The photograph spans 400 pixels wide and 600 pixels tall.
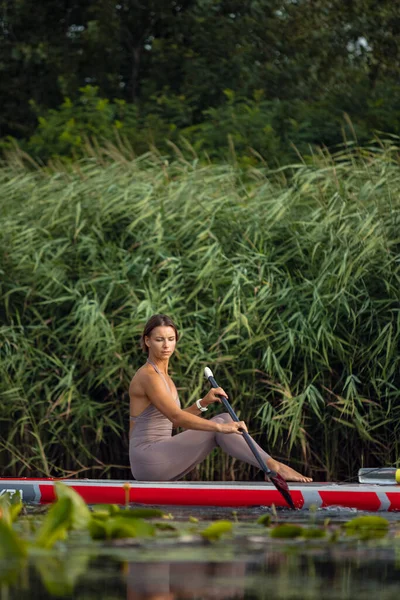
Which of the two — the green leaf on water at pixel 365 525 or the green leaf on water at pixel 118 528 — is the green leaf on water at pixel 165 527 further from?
Answer: the green leaf on water at pixel 365 525

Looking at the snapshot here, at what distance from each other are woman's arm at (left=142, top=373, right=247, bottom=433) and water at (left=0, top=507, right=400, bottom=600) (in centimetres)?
144

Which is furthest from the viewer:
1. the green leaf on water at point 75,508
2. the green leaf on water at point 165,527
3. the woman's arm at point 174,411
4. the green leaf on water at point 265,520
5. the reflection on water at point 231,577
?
the woman's arm at point 174,411

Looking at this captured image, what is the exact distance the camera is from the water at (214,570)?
3.06 meters

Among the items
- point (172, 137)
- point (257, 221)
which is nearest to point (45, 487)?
point (257, 221)

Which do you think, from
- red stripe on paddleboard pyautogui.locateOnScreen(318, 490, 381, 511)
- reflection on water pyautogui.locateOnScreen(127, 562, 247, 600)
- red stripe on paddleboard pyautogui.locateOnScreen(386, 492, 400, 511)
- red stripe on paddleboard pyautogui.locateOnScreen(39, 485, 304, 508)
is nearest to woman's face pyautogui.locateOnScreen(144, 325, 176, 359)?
red stripe on paddleboard pyautogui.locateOnScreen(39, 485, 304, 508)

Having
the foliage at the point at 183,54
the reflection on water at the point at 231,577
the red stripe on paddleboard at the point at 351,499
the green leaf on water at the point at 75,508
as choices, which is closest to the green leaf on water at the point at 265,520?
the reflection on water at the point at 231,577

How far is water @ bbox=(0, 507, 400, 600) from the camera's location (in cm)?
306

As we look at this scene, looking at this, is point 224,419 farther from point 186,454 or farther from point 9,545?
point 9,545

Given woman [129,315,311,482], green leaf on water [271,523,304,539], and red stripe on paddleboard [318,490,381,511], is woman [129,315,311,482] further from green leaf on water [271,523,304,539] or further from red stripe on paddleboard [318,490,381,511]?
green leaf on water [271,523,304,539]

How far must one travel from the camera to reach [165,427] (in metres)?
6.25

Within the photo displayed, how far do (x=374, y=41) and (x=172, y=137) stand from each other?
153 inches

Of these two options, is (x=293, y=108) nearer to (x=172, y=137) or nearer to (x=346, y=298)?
(x=172, y=137)

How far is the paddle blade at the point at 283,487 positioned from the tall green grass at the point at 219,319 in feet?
3.06

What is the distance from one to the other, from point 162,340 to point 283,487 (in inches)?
38.6
